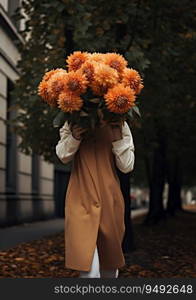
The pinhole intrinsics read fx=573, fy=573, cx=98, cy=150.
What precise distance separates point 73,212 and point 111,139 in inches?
26.0

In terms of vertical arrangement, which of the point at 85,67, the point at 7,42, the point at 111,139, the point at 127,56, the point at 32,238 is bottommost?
the point at 32,238

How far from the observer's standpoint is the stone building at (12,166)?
1608 cm

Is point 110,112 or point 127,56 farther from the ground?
point 127,56

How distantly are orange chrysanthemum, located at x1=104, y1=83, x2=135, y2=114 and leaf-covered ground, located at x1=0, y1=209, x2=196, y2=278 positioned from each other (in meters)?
4.11

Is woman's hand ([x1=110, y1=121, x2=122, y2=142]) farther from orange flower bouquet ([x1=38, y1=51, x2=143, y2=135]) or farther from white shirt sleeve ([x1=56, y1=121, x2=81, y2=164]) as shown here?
white shirt sleeve ([x1=56, y1=121, x2=81, y2=164])

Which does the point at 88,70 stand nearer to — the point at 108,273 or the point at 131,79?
the point at 131,79

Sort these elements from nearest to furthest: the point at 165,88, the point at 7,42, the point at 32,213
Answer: the point at 165,88 → the point at 7,42 → the point at 32,213

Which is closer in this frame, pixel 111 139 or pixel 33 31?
pixel 111 139

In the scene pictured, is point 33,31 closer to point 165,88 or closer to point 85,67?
point 165,88

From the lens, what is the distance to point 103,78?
447 cm

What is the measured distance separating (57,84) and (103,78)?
376 mm

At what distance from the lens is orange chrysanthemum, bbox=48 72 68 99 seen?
179 inches

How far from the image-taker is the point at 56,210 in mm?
27266

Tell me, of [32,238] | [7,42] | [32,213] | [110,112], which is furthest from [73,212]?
[32,213]
